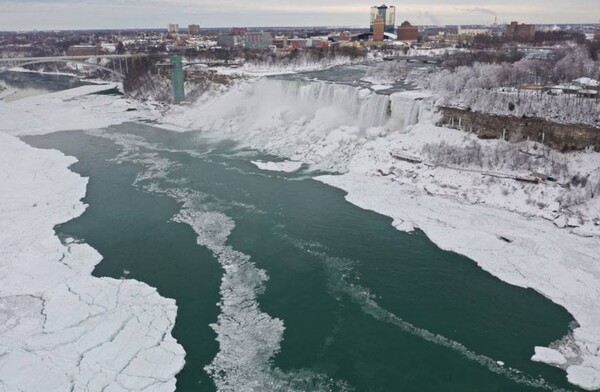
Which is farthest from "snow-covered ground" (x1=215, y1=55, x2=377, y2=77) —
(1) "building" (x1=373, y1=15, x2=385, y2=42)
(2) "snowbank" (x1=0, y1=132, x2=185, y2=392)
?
(1) "building" (x1=373, y1=15, x2=385, y2=42)

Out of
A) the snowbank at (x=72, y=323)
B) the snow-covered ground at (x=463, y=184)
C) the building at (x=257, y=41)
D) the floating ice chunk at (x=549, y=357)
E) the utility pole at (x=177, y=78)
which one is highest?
the building at (x=257, y=41)

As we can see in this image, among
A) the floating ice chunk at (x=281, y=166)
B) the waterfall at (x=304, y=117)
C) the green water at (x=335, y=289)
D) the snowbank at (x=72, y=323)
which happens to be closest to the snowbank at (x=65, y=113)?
the waterfall at (x=304, y=117)

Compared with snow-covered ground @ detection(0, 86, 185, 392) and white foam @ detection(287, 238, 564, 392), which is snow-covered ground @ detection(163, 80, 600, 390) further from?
snow-covered ground @ detection(0, 86, 185, 392)

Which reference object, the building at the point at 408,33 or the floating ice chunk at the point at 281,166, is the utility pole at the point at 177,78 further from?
the building at the point at 408,33

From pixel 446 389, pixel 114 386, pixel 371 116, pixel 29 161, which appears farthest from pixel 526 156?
pixel 29 161

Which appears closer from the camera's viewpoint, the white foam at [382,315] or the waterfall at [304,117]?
the white foam at [382,315]

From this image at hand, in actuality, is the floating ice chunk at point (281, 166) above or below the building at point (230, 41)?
below

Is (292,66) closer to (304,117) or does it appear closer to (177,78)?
(177,78)
